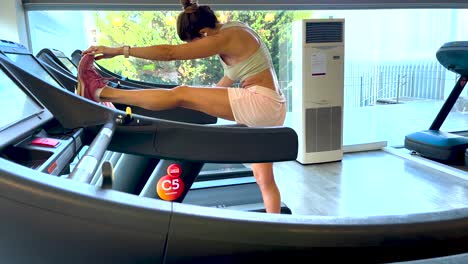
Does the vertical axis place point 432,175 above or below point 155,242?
below

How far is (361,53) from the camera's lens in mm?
4852

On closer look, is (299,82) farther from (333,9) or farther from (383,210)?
(383,210)

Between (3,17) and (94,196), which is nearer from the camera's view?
(94,196)

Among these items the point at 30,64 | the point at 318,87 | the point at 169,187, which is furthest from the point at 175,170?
the point at 318,87

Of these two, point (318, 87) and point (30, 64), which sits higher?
point (30, 64)

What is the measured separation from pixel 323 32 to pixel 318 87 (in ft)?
A: 2.02

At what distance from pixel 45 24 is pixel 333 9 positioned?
10.3 feet

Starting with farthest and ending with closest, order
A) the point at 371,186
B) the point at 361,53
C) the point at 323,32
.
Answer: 1. the point at 361,53
2. the point at 323,32
3. the point at 371,186

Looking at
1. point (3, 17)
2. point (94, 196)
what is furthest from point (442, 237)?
point (3, 17)

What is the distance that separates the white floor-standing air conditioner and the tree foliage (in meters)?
0.29

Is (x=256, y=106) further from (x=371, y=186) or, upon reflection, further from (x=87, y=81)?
(x=371, y=186)

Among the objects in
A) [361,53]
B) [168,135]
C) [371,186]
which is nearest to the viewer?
[168,135]

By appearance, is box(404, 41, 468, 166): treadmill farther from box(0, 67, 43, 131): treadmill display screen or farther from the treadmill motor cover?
box(0, 67, 43, 131): treadmill display screen

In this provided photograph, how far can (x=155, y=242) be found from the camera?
607mm
